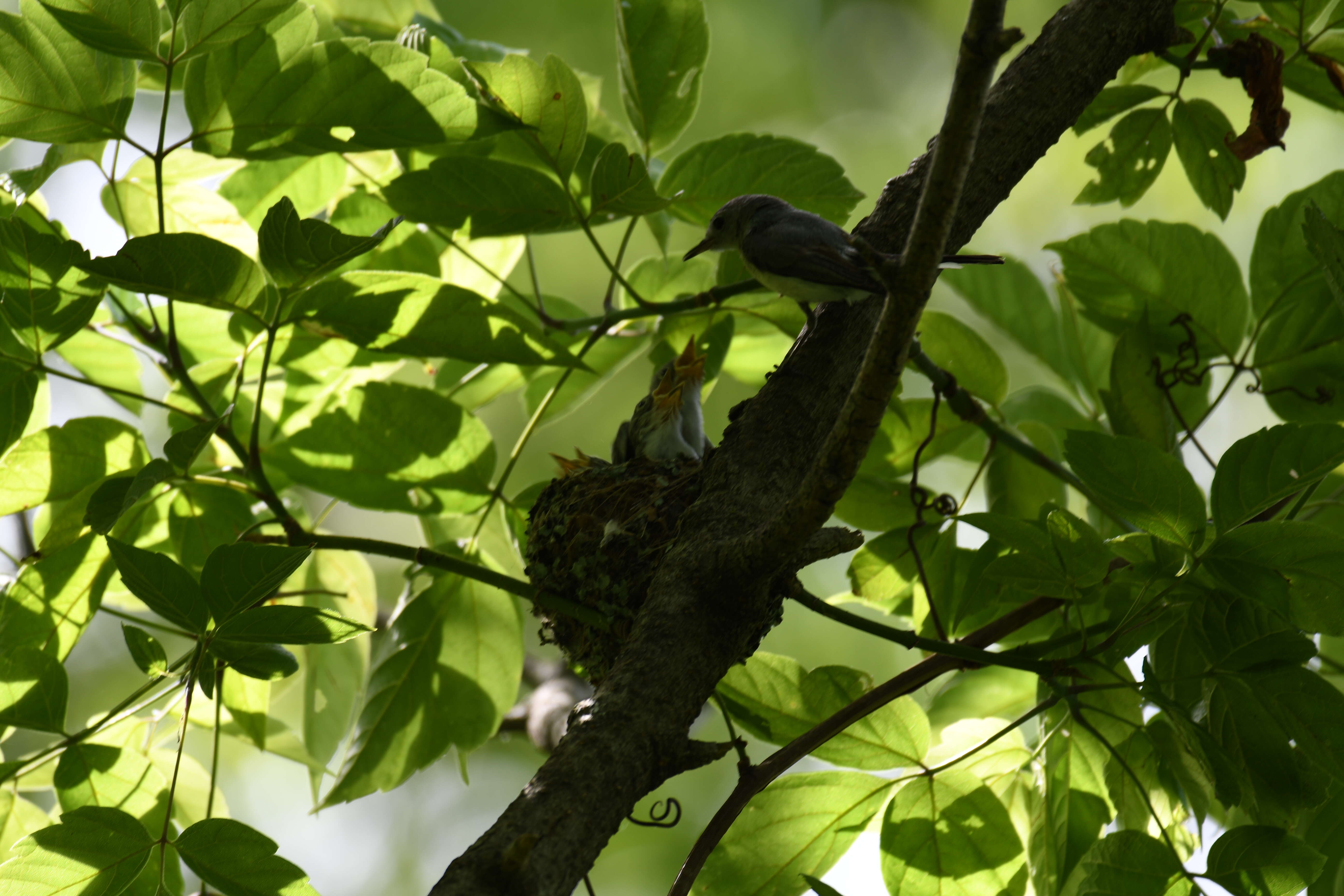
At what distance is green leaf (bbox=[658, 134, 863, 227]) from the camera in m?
2.13

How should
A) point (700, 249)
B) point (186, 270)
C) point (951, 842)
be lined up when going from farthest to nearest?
point (700, 249)
point (951, 842)
point (186, 270)

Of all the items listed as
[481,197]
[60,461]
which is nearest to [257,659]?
[60,461]

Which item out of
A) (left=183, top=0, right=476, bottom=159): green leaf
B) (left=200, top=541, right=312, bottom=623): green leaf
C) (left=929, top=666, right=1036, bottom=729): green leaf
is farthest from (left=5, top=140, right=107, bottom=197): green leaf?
(left=929, top=666, right=1036, bottom=729): green leaf

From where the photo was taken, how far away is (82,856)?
137 centimetres

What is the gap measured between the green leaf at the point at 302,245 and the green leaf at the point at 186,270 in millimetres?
65

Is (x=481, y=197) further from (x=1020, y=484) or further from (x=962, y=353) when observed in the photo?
(x=1020, y=484)

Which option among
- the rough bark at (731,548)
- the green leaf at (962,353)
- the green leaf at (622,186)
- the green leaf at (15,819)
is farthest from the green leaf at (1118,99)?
the green leaf at (15,819)

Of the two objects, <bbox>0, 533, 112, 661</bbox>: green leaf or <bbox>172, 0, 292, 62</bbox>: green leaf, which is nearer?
<bbox>172, 0, 292, 62</bbox>: green leaf

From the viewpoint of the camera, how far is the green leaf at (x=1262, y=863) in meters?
1.36

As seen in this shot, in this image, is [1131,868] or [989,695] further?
[989,695]

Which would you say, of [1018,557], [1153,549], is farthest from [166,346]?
[1153,549]

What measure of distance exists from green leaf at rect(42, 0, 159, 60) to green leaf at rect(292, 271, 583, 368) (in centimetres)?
45

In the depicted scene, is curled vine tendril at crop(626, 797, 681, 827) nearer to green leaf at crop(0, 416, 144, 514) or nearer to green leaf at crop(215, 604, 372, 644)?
green leaf at crop(215, 604, 372, 644)

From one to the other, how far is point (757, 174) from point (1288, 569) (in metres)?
1.28
